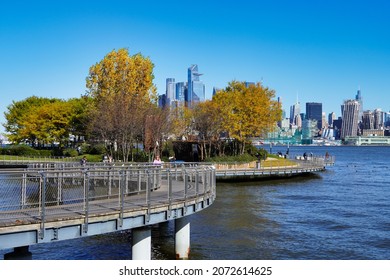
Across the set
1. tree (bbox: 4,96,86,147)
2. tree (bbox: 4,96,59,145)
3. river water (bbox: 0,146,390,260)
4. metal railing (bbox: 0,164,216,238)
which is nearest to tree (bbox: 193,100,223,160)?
tree (bbox: 4,96,86,147)

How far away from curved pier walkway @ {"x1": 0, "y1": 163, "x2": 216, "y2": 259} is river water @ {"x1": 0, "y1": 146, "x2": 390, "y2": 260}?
372 centimetres

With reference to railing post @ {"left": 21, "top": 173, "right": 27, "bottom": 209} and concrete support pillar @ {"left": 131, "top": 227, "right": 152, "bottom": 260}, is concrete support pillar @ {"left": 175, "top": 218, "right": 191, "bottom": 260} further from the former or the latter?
railing post @ {"left": 21, "top": 173, "right": 27, "bottom": 209}

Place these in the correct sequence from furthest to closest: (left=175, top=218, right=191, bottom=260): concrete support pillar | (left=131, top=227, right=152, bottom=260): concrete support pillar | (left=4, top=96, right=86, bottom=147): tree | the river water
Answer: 1. (left=4, top=96, right=86, bottom=147): tree
2. the river water
3. (left=175, top=218, right=191, bottom=260): concrete support pillar
4. (left=131, top=227, right=152, bottom=260): concrete support pillar

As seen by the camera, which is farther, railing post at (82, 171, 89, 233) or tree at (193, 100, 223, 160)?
tree at (193, 100, 223, 160)

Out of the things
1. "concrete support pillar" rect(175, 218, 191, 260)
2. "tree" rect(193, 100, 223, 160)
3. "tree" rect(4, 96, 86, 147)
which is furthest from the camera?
"tree" rect(4, 96, 86, 147)

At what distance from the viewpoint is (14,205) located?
616 inches

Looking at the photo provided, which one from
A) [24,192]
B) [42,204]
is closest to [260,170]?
[24,192]

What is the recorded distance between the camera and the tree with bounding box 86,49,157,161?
58656mm

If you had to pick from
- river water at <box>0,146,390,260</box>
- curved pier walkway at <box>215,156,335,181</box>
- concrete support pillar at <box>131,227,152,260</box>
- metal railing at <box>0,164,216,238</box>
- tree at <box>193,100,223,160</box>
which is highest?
tree at <box>193,100,223,160</box>

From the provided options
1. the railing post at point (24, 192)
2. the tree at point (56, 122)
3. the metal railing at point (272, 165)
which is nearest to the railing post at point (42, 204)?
the railing post at point (24, 192)

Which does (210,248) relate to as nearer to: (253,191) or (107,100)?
(253,191)

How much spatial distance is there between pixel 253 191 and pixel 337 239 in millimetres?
22843

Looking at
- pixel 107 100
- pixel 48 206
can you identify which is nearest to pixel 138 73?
pixel 107 100

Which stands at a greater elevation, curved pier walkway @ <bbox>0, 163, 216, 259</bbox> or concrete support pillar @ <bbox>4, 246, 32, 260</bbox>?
curved pier walkway @ <bbox>0, 163, 216, 259</bbox>
